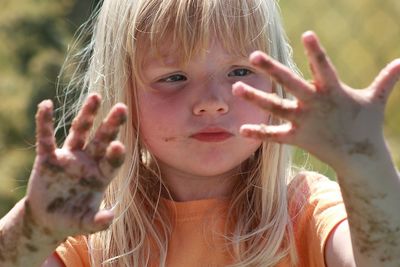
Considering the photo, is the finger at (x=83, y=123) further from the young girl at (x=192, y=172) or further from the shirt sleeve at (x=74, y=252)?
the shirt sleeve at (x=74, y=252)

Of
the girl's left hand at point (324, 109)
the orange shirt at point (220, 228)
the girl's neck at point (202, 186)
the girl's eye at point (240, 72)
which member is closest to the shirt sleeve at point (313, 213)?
the orange shirt at point (220, 228)

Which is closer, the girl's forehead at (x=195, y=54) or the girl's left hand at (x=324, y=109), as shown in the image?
the girl's left hand at (x=324, y=109)

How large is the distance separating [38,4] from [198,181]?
2.04 meters

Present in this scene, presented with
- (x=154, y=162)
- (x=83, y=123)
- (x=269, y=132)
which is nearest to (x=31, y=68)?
(x=154, y=162)

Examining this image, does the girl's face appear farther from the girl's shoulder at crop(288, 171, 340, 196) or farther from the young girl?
the girl's shoulder at crop(288, 171, 340, 196)

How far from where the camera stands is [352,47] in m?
4.53

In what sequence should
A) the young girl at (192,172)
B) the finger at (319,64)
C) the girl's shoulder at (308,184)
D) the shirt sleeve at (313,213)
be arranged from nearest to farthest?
1. the finger at (319,64)
2. the young girl at (192,172)
3. the shirt sleeve at (313,213)
4. the girl's shoulder at (308,184)

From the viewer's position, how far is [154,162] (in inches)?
91.4

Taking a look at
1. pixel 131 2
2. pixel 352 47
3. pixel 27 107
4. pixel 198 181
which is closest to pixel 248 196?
pixel 198 181

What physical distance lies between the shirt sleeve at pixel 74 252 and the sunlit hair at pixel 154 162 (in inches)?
1.0

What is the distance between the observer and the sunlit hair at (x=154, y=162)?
2.12m

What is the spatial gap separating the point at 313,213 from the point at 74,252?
1.86ft

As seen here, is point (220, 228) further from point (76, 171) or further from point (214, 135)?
point (76, 171)

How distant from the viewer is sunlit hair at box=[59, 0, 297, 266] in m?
2.12
